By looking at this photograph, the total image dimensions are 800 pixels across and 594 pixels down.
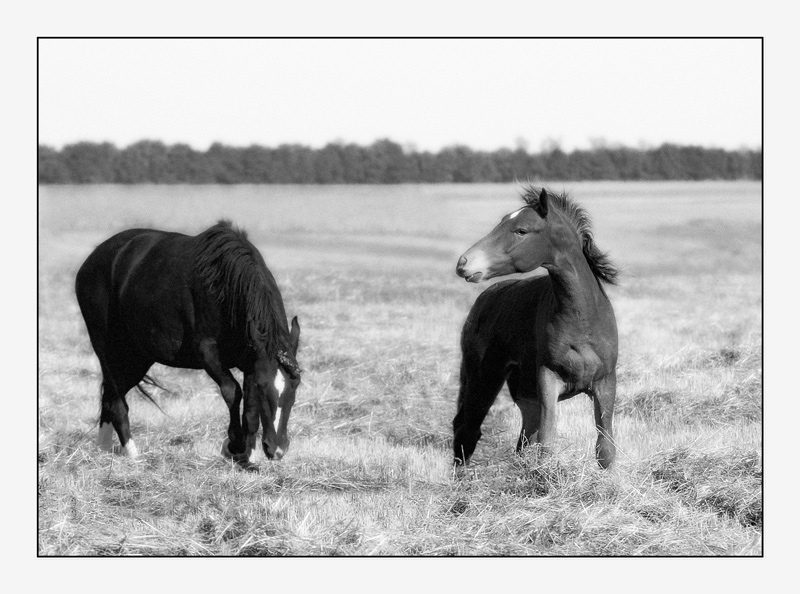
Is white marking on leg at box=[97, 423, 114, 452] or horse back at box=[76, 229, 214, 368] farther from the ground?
horse back at box=[76, 229, 214, 368]

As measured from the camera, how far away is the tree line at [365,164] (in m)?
19.1

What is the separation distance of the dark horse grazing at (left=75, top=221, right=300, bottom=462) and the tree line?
10.4 m

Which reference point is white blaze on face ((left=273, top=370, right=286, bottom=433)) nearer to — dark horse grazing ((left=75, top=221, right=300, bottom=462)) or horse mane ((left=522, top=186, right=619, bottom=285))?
dark horse grazing ((left=75, top=221, right=300, bottom=462))

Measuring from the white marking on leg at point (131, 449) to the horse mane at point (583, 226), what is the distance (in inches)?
163

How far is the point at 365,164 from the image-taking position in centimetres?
2156

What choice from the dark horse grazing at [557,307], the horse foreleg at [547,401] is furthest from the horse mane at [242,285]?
the horse foreleg at [547,401]

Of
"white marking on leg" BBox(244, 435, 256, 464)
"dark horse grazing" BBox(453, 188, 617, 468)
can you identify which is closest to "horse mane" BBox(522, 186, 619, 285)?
"dark horse grazing" BBox(453, 188, 617, 468)

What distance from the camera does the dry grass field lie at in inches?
260

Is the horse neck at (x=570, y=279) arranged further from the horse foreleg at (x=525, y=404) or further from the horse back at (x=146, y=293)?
the horse back at (x=146, y=293)

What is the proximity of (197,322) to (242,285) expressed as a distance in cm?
60

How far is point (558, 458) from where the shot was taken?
23.0 ft

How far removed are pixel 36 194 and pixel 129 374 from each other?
2224 millimetres

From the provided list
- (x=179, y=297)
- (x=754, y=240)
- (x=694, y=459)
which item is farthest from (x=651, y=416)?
(x=754, y=240)

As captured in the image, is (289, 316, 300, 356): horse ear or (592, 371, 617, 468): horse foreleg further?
(289, 316, 300, 356): horse ear
